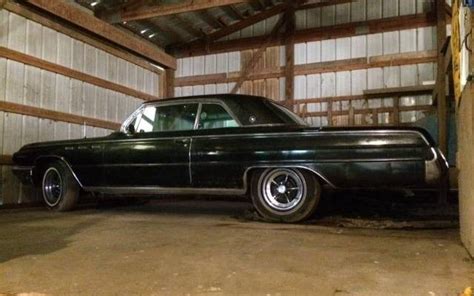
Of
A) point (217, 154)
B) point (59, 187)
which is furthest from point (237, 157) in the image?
point (59, 187)

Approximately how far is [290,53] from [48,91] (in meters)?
5.69

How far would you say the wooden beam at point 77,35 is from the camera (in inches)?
282

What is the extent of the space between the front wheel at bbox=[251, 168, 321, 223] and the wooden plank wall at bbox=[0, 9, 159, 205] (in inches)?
173

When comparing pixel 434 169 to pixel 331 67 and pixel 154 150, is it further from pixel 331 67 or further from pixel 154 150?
pixel 331 67

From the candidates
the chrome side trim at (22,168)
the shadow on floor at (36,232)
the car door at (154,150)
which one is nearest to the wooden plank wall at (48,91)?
the chrome side trim at (22,168)

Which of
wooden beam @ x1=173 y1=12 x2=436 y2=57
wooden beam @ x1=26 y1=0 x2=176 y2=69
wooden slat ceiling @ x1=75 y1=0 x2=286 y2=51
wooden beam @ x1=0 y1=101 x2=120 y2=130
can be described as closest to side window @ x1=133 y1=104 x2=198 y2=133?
wooden beam @ x1=0 y1=101 x2=120 y2=130

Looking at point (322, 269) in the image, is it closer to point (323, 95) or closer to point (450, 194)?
point (450, 194)

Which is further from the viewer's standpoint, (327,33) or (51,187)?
(327,33)

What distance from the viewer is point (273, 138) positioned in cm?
471

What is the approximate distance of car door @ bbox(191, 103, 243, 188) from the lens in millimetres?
4898

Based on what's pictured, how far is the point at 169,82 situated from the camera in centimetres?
1139

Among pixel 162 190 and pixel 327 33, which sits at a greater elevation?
pixel 327 33

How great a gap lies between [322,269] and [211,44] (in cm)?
972

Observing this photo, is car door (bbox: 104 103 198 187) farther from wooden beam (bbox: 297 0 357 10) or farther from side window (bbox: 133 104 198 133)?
wooden beam (bbox: 297 0 357 10)
